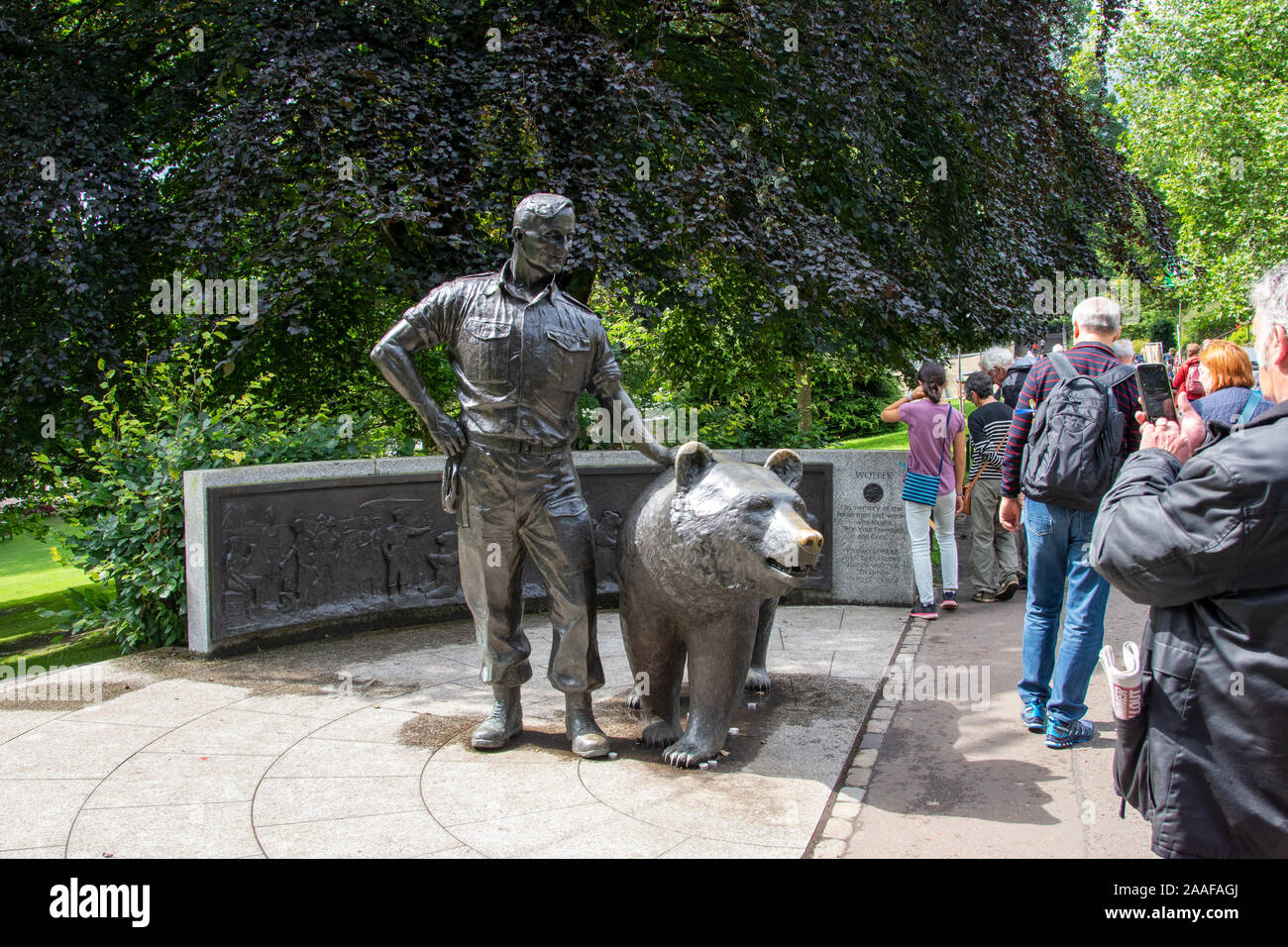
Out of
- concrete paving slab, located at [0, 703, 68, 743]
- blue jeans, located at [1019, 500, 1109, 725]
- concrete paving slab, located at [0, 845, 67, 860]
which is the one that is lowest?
concrete paving slab, located at [0, 845, 67, 860]

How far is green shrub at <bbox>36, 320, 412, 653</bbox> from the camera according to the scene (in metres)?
6.80

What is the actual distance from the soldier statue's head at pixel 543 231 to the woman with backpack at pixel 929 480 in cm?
429

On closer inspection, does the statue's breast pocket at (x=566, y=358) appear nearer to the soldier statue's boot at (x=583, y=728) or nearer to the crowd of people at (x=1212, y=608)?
the soldier statue's boot at (x=583, y=728)

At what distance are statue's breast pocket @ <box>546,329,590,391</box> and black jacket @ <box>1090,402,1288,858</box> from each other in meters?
2.76

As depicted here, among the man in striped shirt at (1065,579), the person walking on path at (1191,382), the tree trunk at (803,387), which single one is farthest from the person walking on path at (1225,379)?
the tree trunk at (803,387)

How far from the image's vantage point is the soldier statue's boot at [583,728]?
4.58m

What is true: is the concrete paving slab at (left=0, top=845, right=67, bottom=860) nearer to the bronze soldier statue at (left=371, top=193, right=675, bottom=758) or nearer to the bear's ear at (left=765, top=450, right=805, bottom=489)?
the bronze soldier statue at (left=371, top=193, right=675, bottom=758)

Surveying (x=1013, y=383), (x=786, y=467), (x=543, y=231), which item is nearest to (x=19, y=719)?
(x=543, y=231)

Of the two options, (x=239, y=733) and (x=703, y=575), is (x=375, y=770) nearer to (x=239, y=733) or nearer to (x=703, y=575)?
(x=239, y=733)

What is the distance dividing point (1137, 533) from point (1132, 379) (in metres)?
2.87

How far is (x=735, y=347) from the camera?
1223cm

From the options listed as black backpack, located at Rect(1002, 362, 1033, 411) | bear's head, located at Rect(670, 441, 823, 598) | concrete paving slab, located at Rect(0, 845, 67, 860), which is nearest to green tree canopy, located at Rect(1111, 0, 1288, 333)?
black backpack, located at Rect(1002, 362, 1033, 411)

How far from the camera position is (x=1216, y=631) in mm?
2248

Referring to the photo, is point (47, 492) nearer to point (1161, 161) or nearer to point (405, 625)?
point (405, 625)
